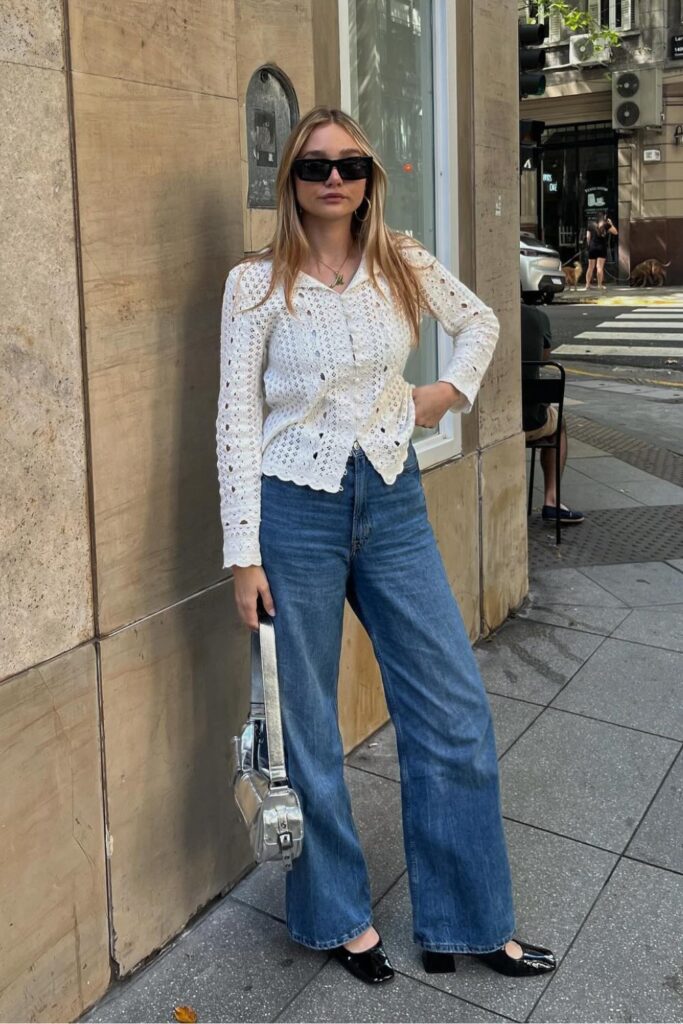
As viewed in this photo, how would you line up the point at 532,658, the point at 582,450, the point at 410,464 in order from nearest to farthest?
the point at 410,464, the point at 532,658, the point at 582,450

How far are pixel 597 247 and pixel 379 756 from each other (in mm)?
23801

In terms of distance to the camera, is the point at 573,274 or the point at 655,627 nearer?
the point at 655,627

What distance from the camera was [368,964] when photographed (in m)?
2.75

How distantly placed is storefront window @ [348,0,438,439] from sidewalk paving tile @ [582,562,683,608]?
1620mm

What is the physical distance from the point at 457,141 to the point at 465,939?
322 centimetres

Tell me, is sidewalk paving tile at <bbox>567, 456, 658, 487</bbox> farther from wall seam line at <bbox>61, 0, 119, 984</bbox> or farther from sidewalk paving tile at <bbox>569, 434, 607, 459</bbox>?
wall seam line at <bbox>61, 0, 119, 984</bbox>

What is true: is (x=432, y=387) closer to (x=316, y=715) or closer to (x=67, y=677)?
(x=316, y=715)

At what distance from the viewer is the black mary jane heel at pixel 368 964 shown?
2730 mm

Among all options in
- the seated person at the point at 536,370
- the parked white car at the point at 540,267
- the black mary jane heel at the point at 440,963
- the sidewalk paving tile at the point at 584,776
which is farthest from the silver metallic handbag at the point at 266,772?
the parked white car at the point at 540,267

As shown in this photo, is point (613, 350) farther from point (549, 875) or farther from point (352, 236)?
point (352, 236)

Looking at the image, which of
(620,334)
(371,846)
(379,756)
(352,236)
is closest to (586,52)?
(620,334)

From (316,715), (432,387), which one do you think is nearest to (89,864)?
(316,715)

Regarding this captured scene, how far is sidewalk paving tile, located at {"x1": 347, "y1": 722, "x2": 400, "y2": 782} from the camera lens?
382cm

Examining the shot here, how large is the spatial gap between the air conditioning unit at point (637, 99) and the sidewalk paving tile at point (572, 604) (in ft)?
78.0
